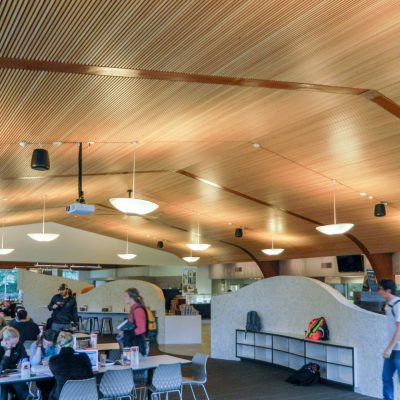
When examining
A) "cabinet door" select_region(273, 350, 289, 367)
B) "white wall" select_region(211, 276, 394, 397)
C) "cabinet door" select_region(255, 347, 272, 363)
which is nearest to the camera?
"white wall" select_region(211, 276, 394, 397)

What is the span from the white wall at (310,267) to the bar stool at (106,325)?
7376mm

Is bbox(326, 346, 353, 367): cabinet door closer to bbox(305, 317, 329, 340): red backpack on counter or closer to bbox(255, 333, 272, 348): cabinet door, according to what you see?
bbox(305, 317, 329, 340): red backpack on counter

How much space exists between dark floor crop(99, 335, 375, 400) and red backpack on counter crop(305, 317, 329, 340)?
0.81 metres

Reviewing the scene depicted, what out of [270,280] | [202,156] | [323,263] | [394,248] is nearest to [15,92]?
[202,156]

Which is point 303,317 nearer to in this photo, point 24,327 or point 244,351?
point 244,351

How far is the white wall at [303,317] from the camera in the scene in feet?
26.3

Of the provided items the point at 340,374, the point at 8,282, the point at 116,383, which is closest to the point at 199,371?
the point at 116,383

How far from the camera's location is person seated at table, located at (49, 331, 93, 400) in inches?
208

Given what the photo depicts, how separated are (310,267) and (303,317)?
10395 mm

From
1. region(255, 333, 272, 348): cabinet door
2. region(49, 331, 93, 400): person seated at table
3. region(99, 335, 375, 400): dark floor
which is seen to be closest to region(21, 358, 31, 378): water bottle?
region(49, 331, 93, 400): person seated at table

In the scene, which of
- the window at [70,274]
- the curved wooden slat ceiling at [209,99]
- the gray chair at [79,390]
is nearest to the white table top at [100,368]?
the gray chair at [79,390]

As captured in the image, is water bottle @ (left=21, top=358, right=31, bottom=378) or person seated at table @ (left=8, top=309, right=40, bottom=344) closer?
water bottle @ (left=21, top=358, right=31, bottom=378)

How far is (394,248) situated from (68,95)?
12.4m

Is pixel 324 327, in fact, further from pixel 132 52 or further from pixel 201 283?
pixel 201 283
